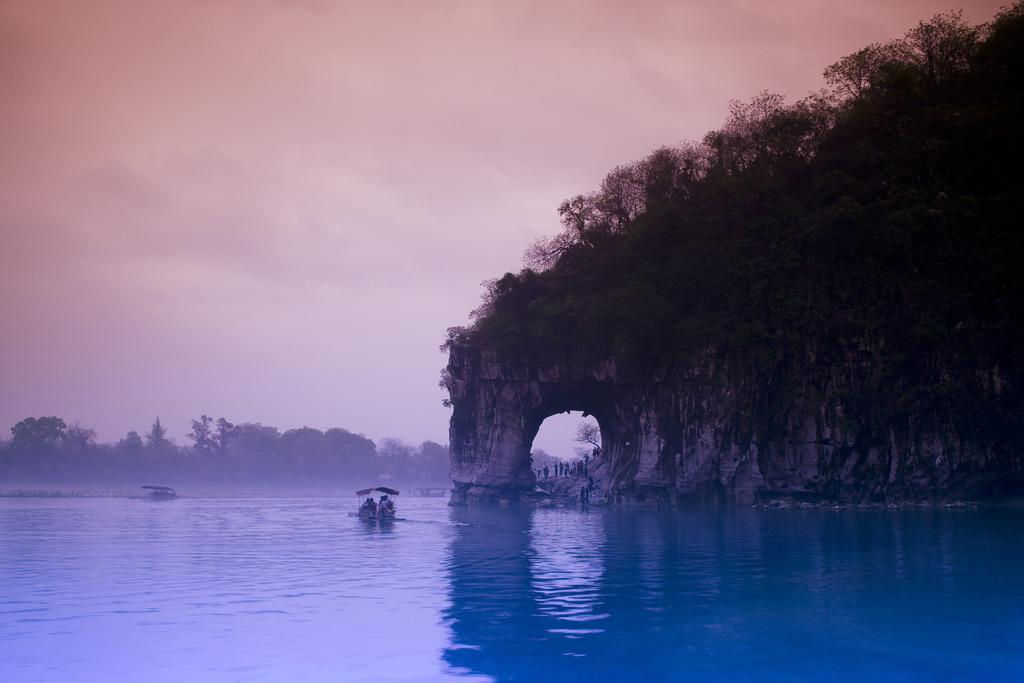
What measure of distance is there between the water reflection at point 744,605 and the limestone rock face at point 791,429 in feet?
36.0

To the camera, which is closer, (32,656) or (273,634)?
(32,656)

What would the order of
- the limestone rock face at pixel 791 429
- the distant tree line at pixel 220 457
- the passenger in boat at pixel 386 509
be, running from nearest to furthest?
the passenger in boat at pixel 386 509 → the limestone rock face at pixel 791 429 → the distant tree line at pixel 220 457

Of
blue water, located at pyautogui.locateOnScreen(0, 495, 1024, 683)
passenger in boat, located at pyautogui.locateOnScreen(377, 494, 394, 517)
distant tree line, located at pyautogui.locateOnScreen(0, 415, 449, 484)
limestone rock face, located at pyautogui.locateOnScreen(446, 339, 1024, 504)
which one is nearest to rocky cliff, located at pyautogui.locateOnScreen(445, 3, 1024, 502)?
limestone rock face, located at pyautogui.locateOnScreen(446, 339, 1024, 504)

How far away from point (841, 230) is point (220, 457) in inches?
4149

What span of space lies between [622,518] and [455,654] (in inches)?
1065

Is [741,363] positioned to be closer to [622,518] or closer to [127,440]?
[622,518]

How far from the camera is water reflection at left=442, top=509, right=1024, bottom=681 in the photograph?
1097cm

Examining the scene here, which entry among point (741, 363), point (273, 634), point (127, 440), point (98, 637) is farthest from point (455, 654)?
point (127, 440)

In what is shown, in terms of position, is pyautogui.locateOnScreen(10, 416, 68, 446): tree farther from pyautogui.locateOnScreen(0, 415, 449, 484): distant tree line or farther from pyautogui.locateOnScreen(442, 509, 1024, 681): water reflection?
pyautogui.locateOnScreen(442, 509, 1024, 681): water reflection

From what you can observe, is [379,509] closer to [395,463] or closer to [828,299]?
[828,299]

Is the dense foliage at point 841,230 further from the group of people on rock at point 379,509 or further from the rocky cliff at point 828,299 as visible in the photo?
the group of people on rock at point 379,509

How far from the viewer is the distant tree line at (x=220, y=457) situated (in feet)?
358

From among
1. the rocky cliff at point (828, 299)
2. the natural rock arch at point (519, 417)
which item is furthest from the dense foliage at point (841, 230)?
the natural rock arch at point (519, 417)

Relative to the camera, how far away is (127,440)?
119500 mm
